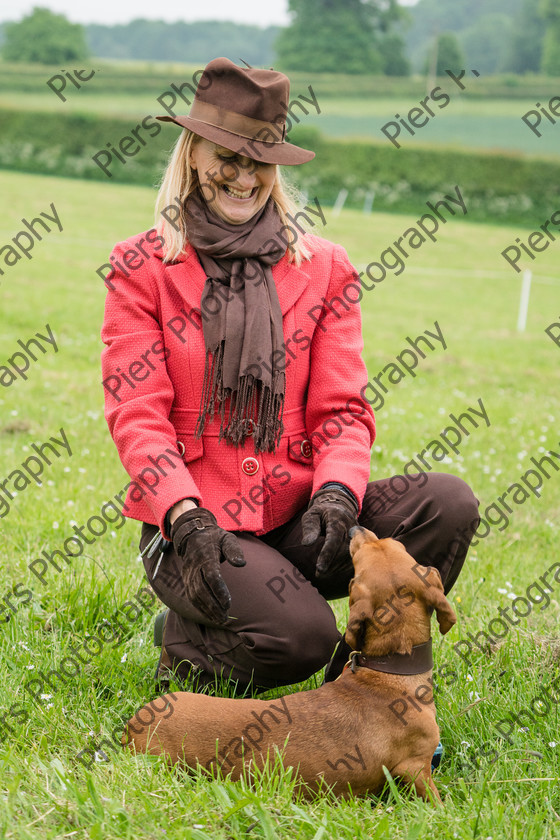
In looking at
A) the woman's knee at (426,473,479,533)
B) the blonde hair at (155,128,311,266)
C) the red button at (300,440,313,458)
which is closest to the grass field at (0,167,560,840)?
the woman's knee at (426,473,479,533)

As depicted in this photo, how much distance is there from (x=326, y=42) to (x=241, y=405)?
253ft

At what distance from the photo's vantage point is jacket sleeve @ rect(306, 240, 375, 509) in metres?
3.37

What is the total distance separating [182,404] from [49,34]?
8448 cm

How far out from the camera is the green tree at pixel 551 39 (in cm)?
7371

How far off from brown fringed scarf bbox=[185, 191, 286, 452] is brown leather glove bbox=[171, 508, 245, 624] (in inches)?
18.6

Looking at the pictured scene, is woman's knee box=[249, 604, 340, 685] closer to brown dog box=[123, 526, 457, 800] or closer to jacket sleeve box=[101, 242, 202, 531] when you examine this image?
brown dog box=[123, 526, 457, 800]

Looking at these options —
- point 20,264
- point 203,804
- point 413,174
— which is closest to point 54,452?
point 203,804

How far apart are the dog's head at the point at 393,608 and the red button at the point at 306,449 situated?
2.73 feet

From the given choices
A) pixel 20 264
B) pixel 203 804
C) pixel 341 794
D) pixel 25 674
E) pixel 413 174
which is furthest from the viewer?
pixel 413 174

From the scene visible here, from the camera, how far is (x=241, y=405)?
130 inches

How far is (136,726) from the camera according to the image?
2.82 metres

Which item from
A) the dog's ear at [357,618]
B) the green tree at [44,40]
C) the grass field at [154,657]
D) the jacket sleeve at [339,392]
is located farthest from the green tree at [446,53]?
the dog's ear at [357,618]

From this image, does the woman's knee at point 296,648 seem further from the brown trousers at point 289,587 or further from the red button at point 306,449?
the red button at point 306,449

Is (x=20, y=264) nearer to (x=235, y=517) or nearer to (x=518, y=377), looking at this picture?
(x=518, y=377)
